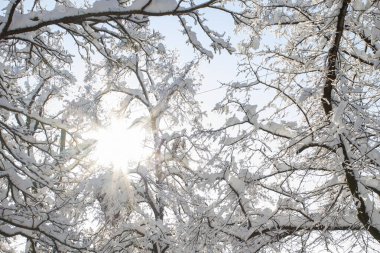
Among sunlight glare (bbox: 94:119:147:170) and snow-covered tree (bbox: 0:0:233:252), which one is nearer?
snow-covered tree (bbox: 0:0:233:252)

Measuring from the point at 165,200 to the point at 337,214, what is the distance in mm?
3679

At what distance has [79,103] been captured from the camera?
9.00 metres

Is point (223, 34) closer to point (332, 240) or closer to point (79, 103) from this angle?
point (332, 240)

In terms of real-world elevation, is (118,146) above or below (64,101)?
below

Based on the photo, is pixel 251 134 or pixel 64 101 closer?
pixel 251 134

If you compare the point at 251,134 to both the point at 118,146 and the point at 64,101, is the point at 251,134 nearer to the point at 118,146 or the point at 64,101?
the point at 118,146

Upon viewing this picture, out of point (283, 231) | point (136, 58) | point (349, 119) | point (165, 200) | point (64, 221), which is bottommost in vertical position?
point (283, 231)

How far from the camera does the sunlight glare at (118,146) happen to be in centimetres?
566

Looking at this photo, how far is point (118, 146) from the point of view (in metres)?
6.21

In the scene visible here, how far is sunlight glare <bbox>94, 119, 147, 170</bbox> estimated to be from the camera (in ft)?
18.6

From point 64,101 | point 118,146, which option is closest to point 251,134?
point 118,146

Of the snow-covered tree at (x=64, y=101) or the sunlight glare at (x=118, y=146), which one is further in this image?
the sunlight glare at (x=118, y=146)

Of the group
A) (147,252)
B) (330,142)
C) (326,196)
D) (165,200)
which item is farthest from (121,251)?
(330,142)

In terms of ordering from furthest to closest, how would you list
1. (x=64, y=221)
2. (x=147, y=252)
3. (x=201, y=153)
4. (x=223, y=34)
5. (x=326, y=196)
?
(x=147, y=252)
(x=201, y=153)
(x=64, y=221)
(x=326, y=196)
(x=223, y=34)
